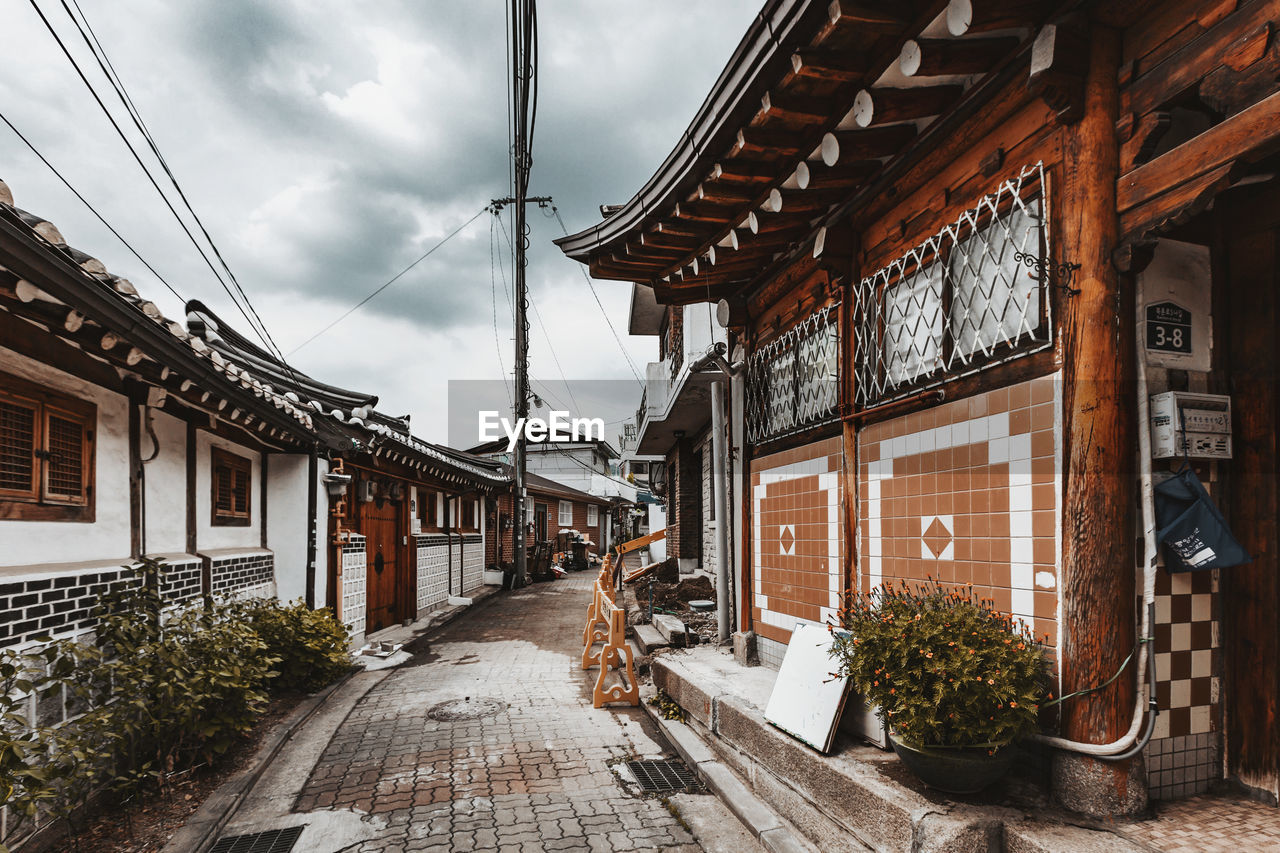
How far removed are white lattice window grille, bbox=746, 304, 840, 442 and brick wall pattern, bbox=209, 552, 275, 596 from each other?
5447 mm

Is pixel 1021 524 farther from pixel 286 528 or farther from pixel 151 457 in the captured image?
pixel 286 528

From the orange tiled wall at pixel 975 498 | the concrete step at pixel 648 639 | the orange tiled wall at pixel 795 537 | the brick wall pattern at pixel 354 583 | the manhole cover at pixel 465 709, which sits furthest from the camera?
the brick wall pattern at pixel 354 583

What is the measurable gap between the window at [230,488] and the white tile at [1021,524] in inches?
281

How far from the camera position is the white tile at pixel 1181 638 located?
2945mm

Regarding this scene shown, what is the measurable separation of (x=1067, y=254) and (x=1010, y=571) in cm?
149

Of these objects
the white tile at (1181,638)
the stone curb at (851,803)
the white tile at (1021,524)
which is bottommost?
the stone curb at (851,803)

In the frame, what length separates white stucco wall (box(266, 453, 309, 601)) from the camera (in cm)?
871

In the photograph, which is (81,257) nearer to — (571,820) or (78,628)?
(78,628)

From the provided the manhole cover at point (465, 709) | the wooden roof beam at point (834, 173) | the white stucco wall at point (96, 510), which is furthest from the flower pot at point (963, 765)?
the white stucco wall at point (96, 510)

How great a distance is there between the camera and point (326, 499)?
941 centimetres

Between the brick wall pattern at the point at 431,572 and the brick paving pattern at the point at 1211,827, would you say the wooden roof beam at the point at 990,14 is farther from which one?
the brick wall pattern at the point at 431,572

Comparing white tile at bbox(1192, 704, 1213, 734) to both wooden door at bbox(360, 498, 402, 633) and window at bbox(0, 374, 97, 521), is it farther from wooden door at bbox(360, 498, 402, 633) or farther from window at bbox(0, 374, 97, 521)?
wooden door at bbox(360, 498, 402, 633)

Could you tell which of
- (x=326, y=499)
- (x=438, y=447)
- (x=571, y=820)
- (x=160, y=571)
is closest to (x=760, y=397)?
(x=571, y=820)

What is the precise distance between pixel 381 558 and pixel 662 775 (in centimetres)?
809
